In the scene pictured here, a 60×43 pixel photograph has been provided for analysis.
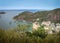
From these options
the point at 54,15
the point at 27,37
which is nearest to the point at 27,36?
the point at 27,37

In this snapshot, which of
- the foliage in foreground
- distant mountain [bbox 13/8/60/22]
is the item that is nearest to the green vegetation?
the foliage in foreground

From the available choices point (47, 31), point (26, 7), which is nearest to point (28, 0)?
point (26, 7)

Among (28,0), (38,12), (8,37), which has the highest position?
(28,0)

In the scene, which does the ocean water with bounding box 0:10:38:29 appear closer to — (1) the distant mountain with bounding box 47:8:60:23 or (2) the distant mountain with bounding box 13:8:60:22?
(2) the distant mountain with bounding box 13:8:60:22

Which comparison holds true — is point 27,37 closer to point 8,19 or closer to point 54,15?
point 8,19

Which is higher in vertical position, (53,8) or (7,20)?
(53,8)

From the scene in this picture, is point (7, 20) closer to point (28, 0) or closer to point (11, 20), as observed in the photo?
point (11, 20)

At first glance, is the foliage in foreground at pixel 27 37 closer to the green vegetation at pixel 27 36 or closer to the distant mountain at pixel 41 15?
the green vegetation at pixel 27 36
